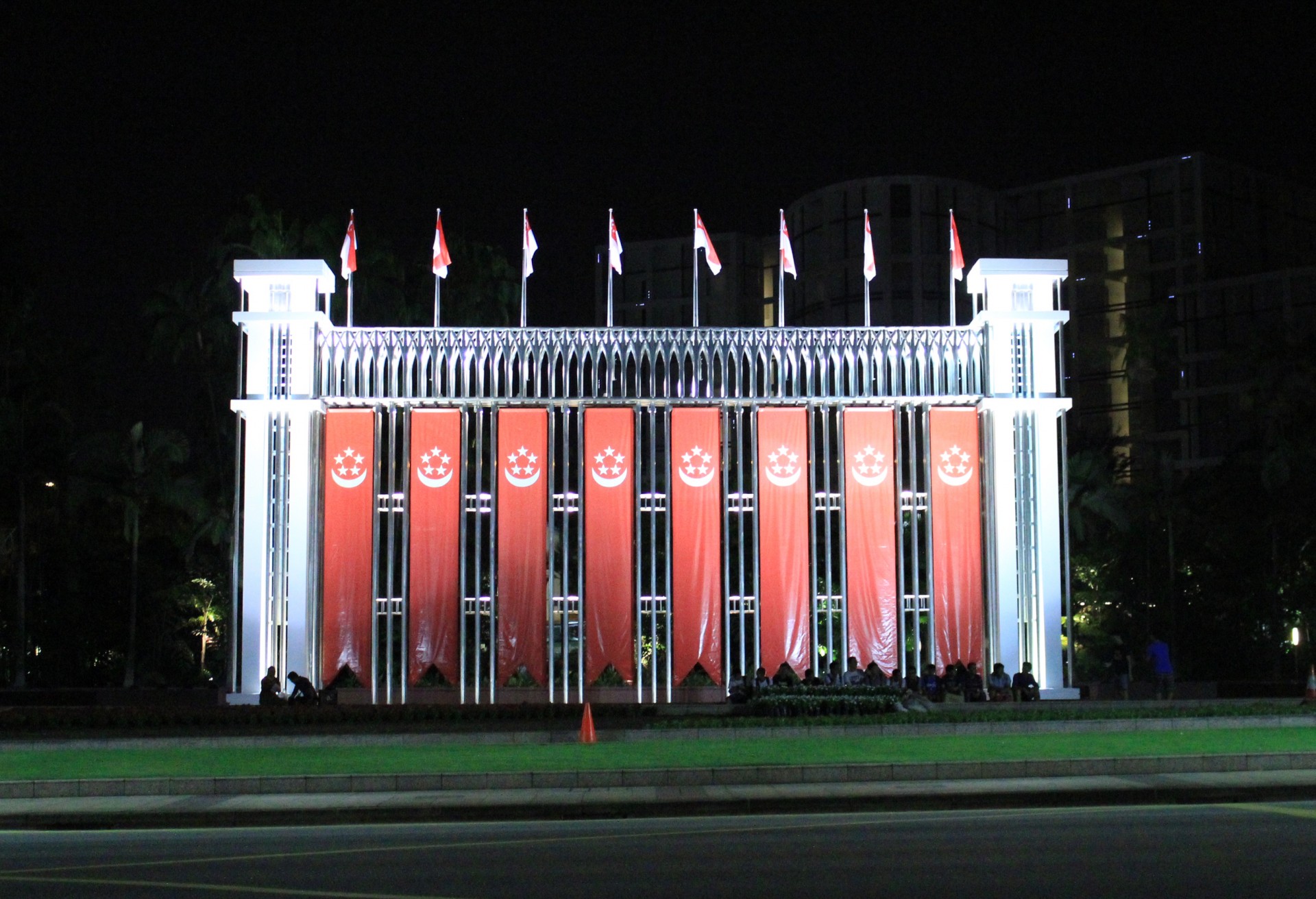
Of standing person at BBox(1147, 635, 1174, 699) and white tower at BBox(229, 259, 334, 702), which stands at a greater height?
white tower at BBox(229, 259, 334, 702)

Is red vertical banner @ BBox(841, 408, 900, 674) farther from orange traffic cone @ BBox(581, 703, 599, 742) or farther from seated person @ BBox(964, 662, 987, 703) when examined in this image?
orange traffic cone @ BBox(581, 703, 599, 742)

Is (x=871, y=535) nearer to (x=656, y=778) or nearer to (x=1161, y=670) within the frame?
(x=1161, y=670)

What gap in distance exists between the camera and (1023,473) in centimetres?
3275

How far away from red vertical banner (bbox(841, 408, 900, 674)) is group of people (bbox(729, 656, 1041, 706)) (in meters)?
1.06

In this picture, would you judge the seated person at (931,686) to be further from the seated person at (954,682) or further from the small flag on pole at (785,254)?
the small flag on pole at (785,254)

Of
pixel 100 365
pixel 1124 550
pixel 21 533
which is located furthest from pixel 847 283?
pixel 21 533

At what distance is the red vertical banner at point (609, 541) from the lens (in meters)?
32.8

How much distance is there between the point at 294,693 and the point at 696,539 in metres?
8.64

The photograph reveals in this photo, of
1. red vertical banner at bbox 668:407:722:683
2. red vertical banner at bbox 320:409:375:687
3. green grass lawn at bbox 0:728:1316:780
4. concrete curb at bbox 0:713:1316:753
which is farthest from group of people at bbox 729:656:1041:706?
red vertical banner at bbox 320:409:375:687

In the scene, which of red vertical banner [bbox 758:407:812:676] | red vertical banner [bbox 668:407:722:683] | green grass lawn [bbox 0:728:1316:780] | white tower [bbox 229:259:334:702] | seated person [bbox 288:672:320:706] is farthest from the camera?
red vertical banner [bbox 668:407:722:683]

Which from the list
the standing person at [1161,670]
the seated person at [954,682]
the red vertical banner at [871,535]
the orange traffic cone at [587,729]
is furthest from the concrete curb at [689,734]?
the red vertical banner at [871,535]

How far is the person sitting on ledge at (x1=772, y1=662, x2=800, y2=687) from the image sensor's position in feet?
100.0

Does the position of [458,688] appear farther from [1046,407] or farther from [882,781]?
[882,781]

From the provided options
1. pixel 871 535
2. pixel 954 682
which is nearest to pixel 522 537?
pixel 871 535
